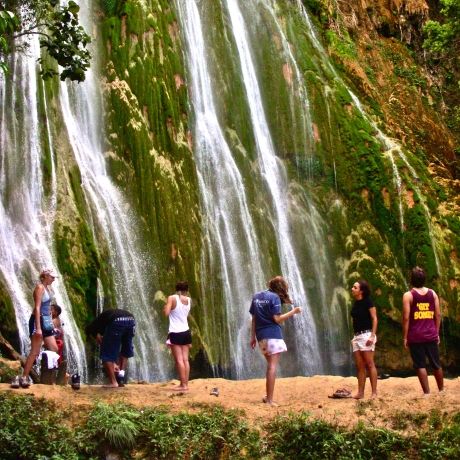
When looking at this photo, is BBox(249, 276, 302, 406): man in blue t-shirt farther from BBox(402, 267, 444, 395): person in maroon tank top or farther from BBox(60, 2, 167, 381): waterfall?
BBox(60, 2, 167, 381): waterfall

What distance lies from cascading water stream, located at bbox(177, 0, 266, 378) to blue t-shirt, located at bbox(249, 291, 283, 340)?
23.7 feet

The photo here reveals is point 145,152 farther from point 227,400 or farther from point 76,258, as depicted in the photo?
point 227,400

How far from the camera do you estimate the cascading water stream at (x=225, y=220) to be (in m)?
18.1

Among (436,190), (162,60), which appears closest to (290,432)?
(162,60)

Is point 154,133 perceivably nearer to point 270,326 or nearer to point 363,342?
point 270,326

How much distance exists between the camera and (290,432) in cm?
930

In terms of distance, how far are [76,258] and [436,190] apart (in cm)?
1183

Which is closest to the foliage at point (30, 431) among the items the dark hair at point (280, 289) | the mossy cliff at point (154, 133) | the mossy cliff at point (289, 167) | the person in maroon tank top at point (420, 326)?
the dark hair at point (280, 289)

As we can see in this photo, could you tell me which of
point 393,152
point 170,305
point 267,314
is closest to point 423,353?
point 267,314

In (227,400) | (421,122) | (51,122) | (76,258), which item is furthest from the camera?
(421,122)

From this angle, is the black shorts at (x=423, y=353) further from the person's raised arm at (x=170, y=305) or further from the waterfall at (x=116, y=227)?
the waterfall at (x=116, y=227)

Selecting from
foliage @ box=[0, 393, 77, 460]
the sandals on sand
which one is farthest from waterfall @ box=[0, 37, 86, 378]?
the sandals on sand

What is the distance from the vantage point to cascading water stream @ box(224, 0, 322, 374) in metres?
19.3

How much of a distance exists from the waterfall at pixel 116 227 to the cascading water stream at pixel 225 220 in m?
1.94
